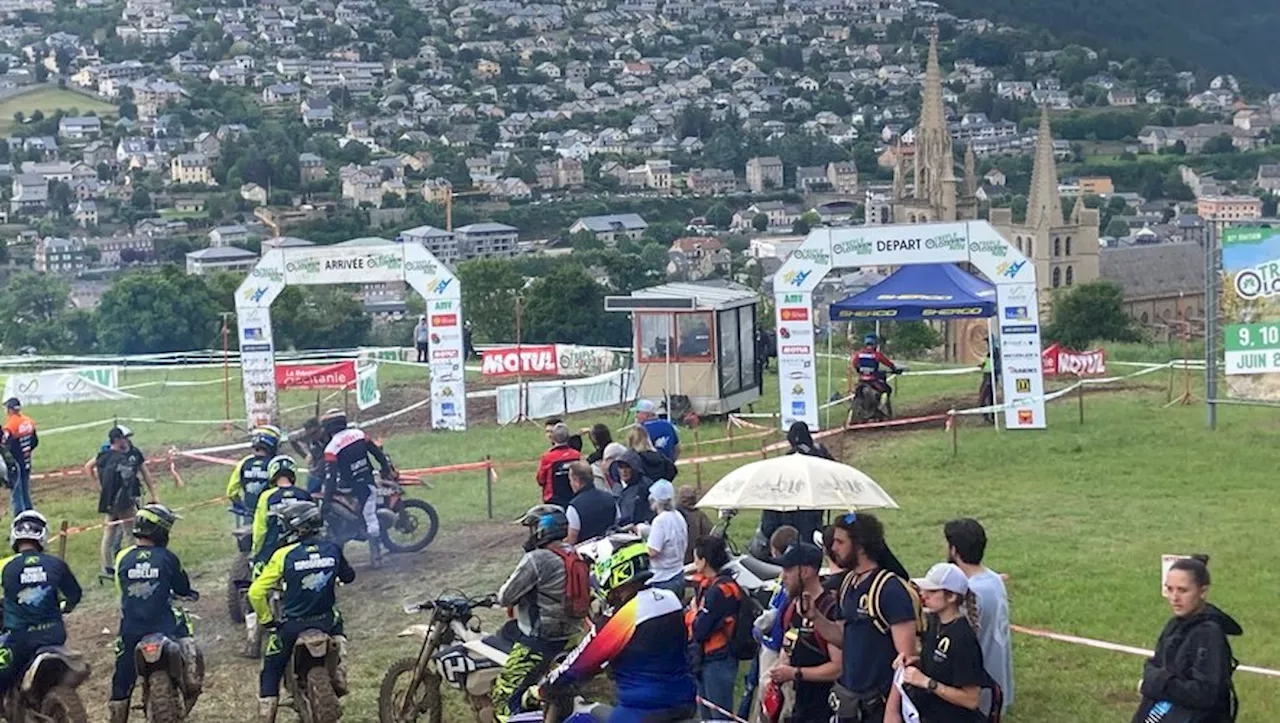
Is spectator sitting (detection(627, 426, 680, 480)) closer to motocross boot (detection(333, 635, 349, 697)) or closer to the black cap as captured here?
motocross boot (detection(333, 635, 349, 697))

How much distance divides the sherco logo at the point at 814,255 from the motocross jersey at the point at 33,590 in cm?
1713

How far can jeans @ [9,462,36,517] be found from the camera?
19766 mm

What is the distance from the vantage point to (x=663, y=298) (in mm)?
27781

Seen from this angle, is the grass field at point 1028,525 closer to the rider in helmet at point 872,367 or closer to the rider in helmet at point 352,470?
the rider in helmet at point 352,470

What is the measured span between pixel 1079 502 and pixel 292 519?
11.8 metres

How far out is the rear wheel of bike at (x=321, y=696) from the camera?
10875mm

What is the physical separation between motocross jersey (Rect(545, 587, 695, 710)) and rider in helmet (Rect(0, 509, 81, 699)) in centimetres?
445

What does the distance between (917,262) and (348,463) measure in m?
12.4

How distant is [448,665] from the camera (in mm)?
10609

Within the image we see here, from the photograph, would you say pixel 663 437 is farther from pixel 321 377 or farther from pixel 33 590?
pixel 321 377

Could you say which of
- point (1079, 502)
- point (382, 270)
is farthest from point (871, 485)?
point (382, 270)

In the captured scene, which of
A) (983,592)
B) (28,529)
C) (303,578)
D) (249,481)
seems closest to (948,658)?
(983,592)

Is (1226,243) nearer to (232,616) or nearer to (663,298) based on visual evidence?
(663,298)

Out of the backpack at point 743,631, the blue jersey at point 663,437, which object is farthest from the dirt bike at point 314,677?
the blue jersey at point 663,437
